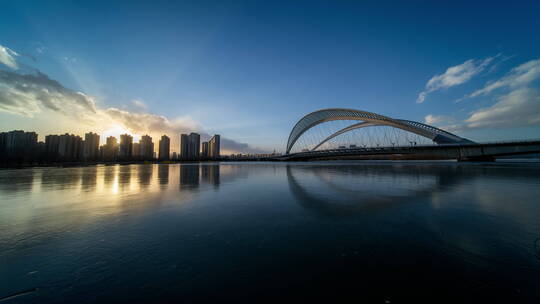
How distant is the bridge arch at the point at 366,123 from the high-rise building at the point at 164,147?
75758 millimetres

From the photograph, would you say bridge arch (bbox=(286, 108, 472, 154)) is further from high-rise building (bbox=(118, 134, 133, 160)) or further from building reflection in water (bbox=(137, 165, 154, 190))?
high-rise building (bbox=(118, 134, 133, 160))

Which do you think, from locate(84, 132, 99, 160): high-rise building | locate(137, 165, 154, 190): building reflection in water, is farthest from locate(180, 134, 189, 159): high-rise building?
locate(137, 165, 154, 190): building reflection in water

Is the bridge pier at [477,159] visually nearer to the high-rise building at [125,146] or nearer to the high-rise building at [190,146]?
the high-rise building at [190,146]

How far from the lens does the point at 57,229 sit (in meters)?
4.16

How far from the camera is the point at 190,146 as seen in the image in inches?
4456

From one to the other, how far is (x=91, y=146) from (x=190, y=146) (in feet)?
145

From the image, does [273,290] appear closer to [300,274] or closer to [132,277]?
[300,274]

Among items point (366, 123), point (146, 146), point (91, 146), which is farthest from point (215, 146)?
point (366, 123)

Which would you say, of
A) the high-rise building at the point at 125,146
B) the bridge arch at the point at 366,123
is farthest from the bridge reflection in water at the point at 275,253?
the high-rise building at the point at 125,146

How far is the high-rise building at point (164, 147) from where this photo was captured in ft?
343

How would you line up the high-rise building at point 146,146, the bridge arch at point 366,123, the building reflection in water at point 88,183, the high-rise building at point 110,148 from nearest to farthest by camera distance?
the building reflection in water at point 88,183
the bridge arch at point 366,123
the high-rise building at point 110,148
the high-rise building at point 146,146

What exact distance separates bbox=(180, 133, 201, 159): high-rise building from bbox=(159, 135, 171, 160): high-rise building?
7704 mm

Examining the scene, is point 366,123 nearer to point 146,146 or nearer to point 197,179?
point 197,179

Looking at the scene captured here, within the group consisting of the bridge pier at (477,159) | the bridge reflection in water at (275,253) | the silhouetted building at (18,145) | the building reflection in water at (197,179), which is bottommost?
the bridge reflection in water at (275,253)
